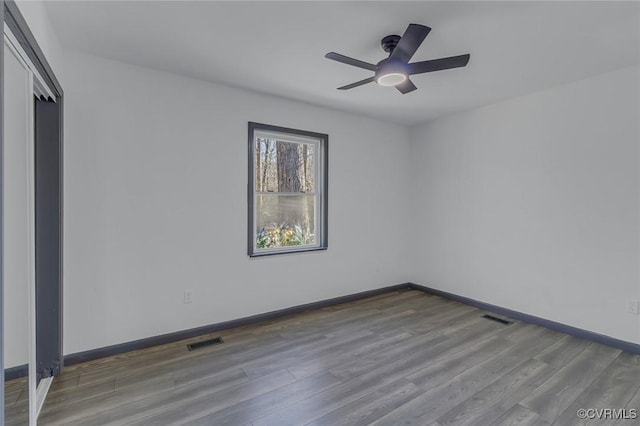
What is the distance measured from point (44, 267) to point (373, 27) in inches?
116

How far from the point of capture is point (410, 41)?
2018 mm

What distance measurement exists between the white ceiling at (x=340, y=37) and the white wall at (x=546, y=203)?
43cm

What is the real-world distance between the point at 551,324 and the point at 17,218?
462 centimetres

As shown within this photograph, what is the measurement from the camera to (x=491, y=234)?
3885 mm

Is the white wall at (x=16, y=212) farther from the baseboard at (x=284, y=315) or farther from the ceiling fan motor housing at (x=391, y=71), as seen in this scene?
the ceiling fan motor housing at (x=391, y=71)

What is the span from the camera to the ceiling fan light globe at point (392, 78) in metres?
2.26

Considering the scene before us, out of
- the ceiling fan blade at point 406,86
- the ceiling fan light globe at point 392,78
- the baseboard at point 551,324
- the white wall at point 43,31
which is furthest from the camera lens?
the baseboard at point 551,324

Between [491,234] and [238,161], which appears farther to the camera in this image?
[491,234]

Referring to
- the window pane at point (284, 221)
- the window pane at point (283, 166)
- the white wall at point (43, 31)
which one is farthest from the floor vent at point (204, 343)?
the white wall at point (43, 31)

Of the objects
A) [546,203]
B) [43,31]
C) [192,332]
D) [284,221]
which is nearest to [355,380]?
[192,332]

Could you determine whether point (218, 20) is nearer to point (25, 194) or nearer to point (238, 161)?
point (238, 161)

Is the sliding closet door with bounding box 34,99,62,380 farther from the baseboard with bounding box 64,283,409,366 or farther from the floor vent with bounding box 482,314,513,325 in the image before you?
the floor vent with bounding box 482,314,513,325

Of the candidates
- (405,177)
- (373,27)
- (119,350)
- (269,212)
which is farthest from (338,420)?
(405,177)

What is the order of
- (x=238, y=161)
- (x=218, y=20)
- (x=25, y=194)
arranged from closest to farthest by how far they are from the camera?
1. (x=25, y=194)
2. (x=218, y=20)
3. (x=238, y=161)
